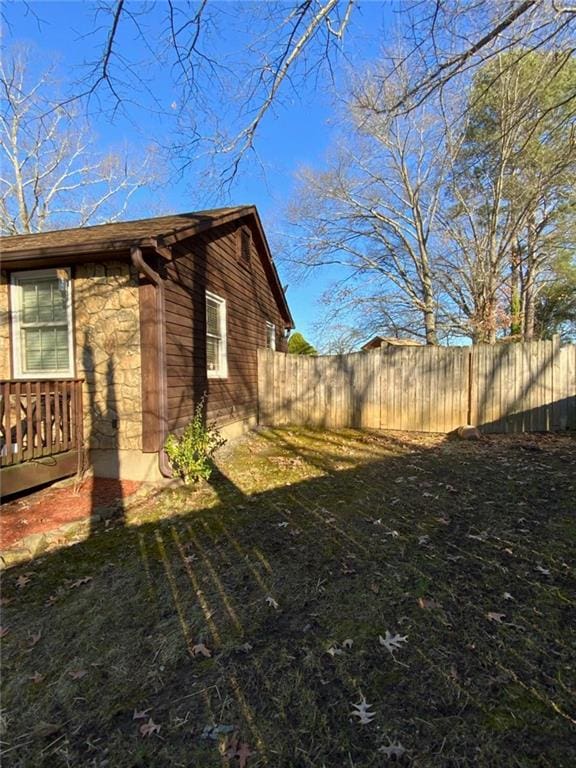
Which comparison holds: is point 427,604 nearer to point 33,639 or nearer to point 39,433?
point 33,639

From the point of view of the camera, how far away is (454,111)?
41.0 feet

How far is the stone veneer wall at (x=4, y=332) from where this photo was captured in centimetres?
571

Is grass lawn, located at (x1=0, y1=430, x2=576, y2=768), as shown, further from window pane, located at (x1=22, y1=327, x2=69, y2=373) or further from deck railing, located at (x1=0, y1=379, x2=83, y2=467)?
window pane, located at (x1=22, y1=327, x2=69, y2=373)

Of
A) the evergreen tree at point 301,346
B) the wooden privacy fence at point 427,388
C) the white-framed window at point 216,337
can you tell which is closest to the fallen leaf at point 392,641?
the white-framed window at point 216,337

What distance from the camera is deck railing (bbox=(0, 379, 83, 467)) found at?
14.4 feet

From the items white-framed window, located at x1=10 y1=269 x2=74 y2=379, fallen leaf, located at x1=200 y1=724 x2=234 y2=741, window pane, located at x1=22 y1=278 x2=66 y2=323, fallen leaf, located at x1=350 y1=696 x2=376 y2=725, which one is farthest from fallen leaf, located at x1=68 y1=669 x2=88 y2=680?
window pane, located at x1=22 y1=278 x2=66 y2=323

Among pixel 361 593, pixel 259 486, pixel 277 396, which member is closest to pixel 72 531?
pixel 259 486

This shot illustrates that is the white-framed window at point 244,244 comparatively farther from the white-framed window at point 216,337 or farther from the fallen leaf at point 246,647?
the fallen leaf at point 246,647

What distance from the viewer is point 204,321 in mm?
7062

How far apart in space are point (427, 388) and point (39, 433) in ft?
23.7

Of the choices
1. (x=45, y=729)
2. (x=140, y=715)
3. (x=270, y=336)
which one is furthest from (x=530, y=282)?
(x=45, y=729)

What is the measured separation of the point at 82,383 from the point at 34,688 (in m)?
4.15

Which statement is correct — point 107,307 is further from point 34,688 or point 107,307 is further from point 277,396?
point 277,396

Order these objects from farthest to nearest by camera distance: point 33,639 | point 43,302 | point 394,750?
Result: point 43,302 < point 33,639 < point 394,750
